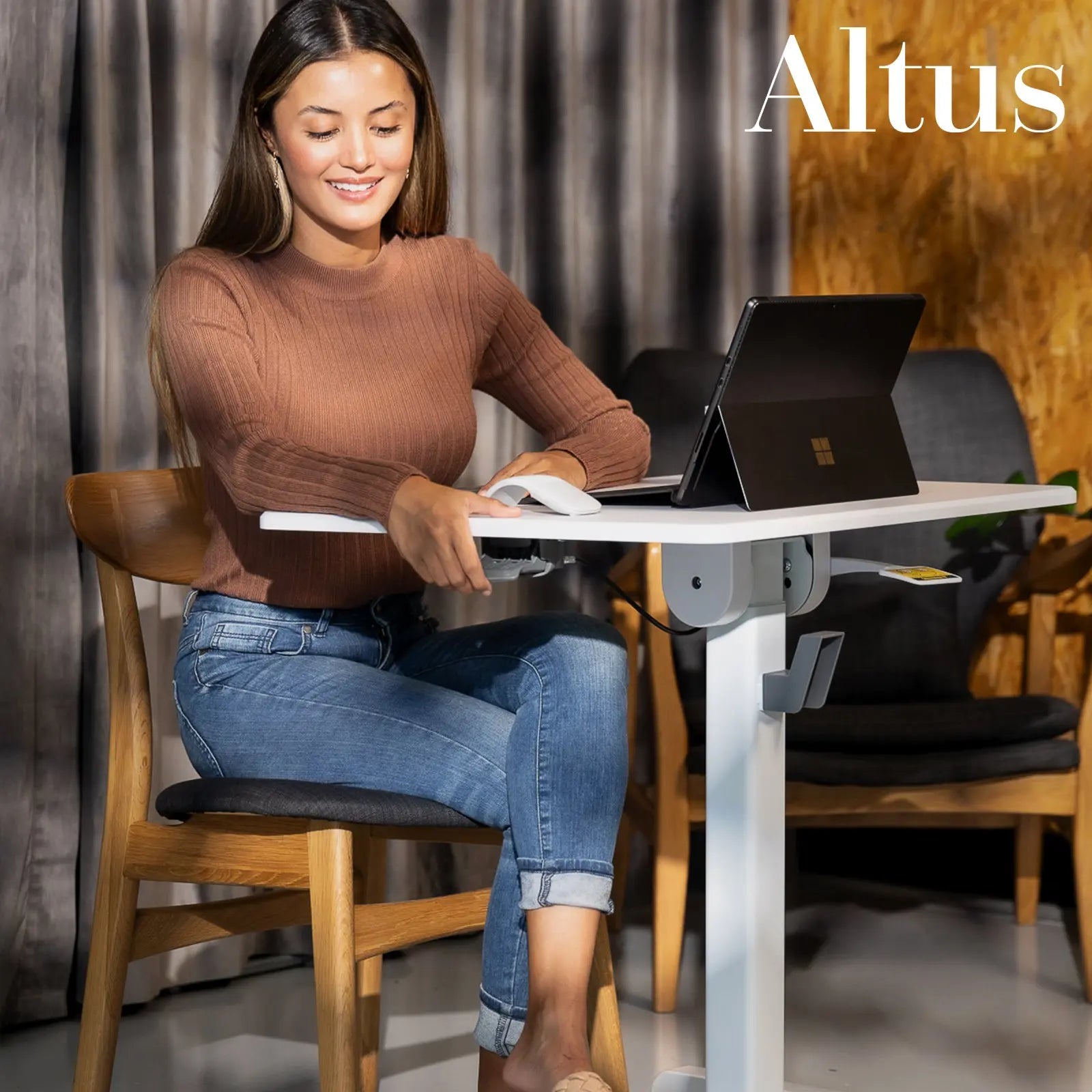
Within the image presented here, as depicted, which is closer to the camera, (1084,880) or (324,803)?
(324,803)

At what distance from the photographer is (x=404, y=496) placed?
133 cm

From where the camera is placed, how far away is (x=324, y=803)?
150 cm

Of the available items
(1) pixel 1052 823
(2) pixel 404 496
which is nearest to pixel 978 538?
(1) pixel 1052 823

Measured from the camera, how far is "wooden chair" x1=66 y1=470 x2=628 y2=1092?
1.52 meters

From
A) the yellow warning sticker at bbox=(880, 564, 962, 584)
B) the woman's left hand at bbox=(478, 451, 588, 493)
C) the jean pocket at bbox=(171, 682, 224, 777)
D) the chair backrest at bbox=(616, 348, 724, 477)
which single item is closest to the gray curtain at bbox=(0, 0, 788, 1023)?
the chair backrest at bbox=(616, 348, 724, 477)

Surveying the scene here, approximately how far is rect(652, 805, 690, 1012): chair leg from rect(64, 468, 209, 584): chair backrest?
791 mm

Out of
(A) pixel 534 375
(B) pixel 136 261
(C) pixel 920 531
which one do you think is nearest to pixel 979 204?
(C) pixel 920 531

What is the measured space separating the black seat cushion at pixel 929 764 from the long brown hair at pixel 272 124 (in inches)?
36.7

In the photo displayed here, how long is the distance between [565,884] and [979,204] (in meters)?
1.86

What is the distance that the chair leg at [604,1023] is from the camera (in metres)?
1.71

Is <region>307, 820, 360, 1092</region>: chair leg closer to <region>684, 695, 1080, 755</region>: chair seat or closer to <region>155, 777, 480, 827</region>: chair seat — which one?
<region>155, 777, 480, 827</region>: chair seat

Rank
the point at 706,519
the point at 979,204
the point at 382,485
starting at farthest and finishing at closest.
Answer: the point at 979,204 < the point at 382,485 < the point at 706,519

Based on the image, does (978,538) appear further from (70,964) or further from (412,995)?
(70,964)

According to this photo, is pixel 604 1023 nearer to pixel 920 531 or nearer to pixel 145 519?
pixel 145 519
